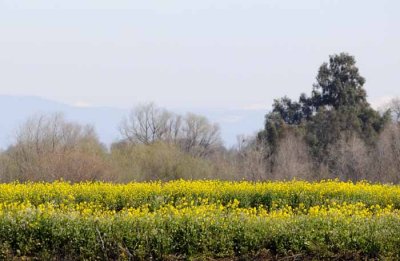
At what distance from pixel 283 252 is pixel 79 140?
31809mm

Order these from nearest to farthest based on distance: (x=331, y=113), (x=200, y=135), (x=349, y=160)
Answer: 1. (x=349, y=160)
2. (x=331, y=113)
3. (x=200, y=135)

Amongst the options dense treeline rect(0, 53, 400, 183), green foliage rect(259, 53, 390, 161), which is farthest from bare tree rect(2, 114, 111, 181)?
→ green foliage rect(259, 53, 390, 161)

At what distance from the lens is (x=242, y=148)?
41.6 meters

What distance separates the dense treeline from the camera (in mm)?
29672

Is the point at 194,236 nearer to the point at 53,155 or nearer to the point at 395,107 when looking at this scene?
the point at 53,155

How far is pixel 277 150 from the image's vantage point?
36.1 m

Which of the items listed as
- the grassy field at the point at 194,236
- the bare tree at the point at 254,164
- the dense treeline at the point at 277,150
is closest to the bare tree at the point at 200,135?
the dense treeline at the point at 277,150

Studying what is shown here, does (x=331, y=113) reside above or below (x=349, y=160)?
above

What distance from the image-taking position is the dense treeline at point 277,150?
29672mm

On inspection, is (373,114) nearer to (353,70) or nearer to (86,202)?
(353,70)

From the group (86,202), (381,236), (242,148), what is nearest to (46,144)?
(242,148)

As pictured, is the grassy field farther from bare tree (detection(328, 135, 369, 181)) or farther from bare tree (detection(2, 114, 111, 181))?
bare tree (detection(328, 135, 369, 181))

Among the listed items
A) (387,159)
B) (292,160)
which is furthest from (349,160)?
(292,160)

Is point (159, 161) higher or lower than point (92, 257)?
higher
